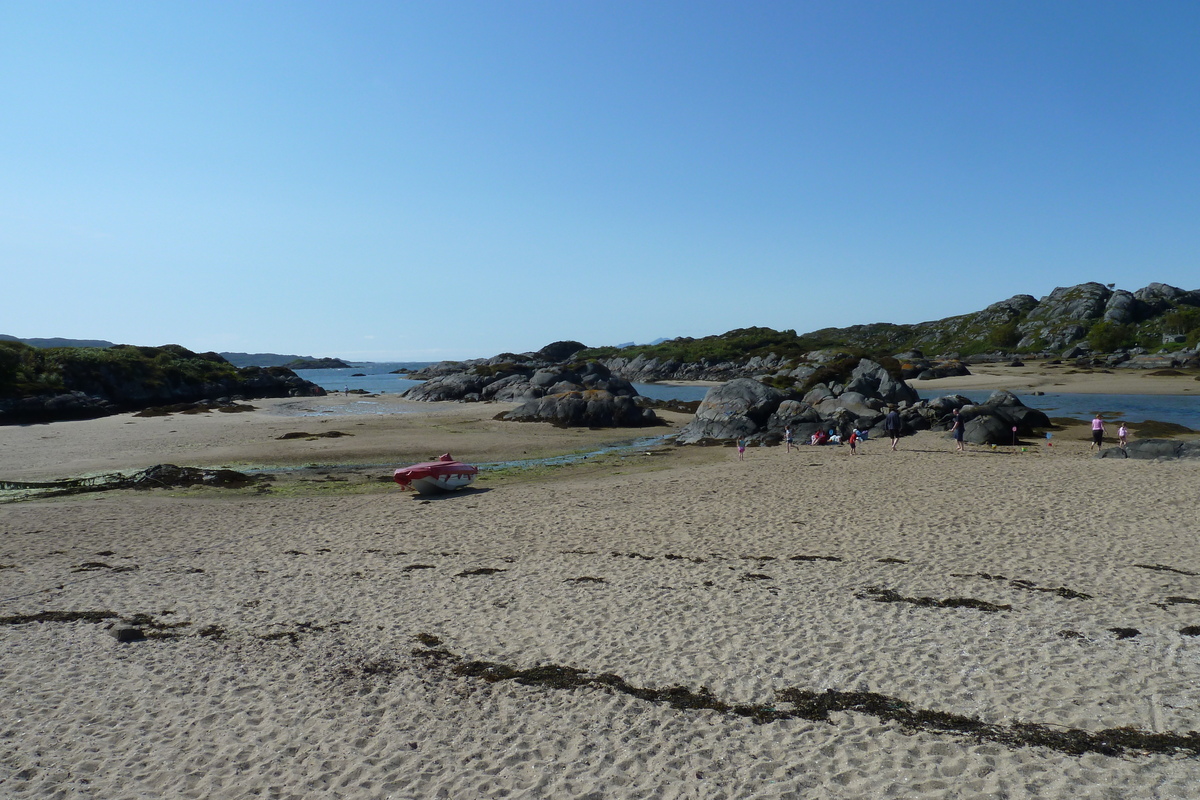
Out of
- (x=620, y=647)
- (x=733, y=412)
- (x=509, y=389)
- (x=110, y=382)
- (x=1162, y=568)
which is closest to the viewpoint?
(x=620, y=647)

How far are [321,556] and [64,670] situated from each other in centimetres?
579

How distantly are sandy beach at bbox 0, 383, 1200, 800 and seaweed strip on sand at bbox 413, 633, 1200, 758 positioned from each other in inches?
1.5

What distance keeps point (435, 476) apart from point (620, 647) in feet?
44.8

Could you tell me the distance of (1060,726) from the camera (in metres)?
7.15

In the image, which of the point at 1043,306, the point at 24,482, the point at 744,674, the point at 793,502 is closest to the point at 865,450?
the point at 793,502

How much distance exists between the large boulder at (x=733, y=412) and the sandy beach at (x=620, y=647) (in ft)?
48.0

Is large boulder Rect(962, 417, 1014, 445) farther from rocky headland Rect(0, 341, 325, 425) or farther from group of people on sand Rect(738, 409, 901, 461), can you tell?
rocky headland Rect(0, 341, 325, 425)

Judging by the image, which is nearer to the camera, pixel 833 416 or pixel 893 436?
pixel 893 436

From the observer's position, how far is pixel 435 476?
863 inches

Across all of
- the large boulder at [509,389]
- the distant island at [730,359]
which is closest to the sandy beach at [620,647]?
the distant island at [730,359]

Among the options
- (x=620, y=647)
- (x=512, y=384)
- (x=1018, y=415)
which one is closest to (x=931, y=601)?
Result: (x=620, y=647)

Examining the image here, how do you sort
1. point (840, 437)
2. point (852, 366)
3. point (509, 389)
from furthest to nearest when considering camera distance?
point (509, 389) → point (852, 366) → point (840, 437)

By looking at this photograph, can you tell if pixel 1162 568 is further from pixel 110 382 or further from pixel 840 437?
pixel 110 382

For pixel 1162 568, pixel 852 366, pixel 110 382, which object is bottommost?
pixel 1162 568
